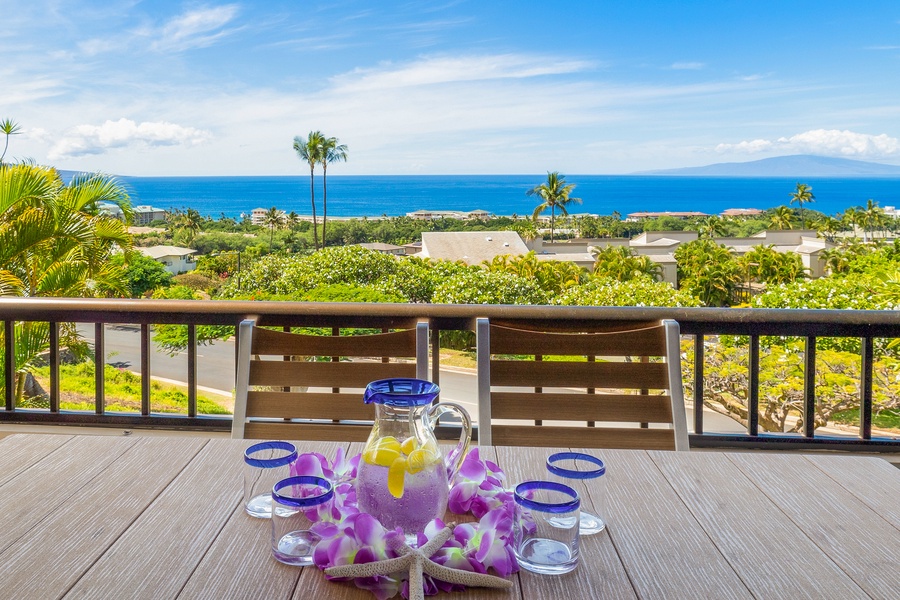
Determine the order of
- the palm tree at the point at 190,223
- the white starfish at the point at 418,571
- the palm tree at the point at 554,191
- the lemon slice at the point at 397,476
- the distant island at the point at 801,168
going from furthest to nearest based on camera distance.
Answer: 1. the distant island at the point at 801,168
2. the palm tree at the point at 554,191
3. the palm tree at the point at 190,223
4. the lemon slice at the point at 397,476
5. the white starfish at the point at 418,571

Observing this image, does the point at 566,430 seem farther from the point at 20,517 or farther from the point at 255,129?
the point at 255,129

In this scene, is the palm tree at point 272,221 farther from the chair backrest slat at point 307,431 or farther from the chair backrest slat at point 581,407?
the chair backrest slat at point 581,407

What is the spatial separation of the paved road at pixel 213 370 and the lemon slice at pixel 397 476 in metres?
11.8

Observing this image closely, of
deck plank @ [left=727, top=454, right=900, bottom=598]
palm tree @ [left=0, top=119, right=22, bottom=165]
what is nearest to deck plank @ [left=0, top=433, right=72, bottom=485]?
deck plank @ [left=727, top=454, right=900, bottom=598]

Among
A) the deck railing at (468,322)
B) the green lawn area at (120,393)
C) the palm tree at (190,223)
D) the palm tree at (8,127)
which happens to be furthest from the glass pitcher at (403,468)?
the palm tree at (190,223)

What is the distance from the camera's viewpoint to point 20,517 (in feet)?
3.49

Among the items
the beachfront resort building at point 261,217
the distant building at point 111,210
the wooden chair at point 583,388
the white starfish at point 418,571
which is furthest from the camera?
the beachfront resort building at point 261,217

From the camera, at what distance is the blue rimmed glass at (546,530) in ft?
2.92

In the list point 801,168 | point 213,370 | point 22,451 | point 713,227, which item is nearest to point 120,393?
point 213,370

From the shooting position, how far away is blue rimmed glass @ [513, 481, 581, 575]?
89 centimetres

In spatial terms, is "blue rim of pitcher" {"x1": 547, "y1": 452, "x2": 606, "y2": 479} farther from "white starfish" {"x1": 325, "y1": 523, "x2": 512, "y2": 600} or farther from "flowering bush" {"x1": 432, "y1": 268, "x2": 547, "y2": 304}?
"flowering bush" {"x1": 432, "y1": 268, "x2": 547, "y2": 304}

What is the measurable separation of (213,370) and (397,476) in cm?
2375

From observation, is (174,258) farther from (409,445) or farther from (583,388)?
(409,445)

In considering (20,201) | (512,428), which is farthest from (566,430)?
(20,201)
